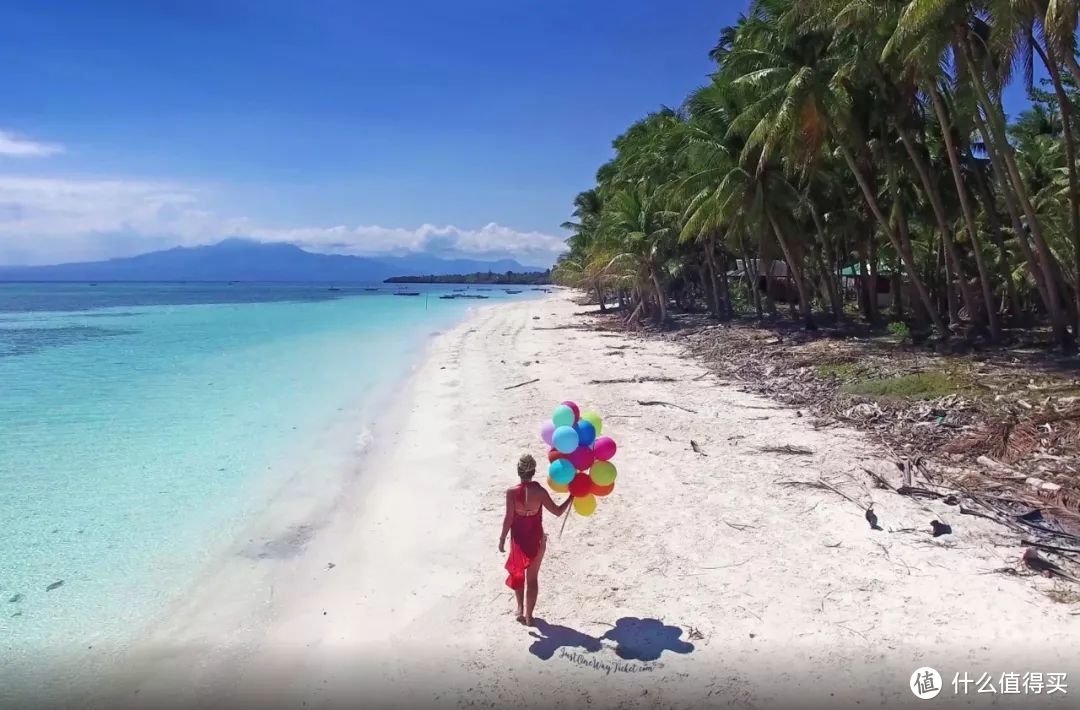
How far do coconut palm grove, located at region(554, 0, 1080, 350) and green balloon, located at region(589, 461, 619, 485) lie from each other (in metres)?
9.33

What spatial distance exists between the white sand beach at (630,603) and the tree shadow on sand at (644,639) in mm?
16

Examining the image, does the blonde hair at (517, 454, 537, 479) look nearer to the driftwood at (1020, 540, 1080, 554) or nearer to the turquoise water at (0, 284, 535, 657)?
the turquoise water at (0, 284, 535, 657)

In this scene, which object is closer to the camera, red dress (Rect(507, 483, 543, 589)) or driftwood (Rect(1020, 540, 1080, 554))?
red dress (Rect(507, 483, 543, 589))

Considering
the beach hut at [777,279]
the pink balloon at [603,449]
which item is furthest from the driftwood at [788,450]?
the beach hut at [777,279]

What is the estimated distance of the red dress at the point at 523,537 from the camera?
4719 millimetres

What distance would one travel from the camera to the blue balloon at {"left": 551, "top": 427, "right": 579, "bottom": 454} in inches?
195

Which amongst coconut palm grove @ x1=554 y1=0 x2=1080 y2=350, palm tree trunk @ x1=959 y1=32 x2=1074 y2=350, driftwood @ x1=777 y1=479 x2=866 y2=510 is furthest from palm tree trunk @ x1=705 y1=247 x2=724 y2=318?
driftwood @ x1=777 y1=479 x2=866 y2=510

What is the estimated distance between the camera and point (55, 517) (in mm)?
7957

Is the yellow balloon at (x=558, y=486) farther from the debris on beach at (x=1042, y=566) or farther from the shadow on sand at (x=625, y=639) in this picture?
the debris on beach at (x=1042, y=566)

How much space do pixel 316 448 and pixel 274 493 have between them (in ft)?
7.46

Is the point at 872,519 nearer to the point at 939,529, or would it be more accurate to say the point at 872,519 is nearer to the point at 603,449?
the point at 939,529

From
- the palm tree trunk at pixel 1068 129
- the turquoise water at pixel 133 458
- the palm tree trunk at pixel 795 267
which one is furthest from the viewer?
the palm tree trunk at pixel 795 267

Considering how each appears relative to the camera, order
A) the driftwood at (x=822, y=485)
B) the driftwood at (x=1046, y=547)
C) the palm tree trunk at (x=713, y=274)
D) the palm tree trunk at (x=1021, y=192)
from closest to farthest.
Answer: the driftwood at (x=1046, y=547) → the driftwood at (x=822, y=485) → the palm tree trunk at (x=1021, y=192) → the palm tree trunk at (x=713, y=274)

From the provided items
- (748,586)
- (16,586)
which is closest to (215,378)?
(16,586)
